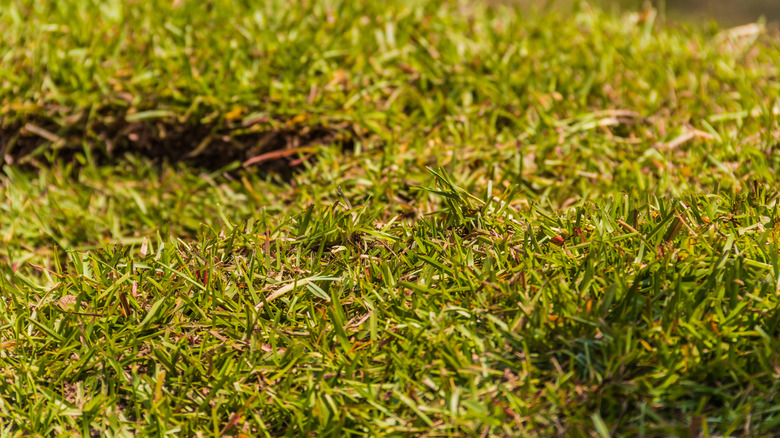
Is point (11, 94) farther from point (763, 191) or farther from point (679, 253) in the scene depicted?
point (763, 191)

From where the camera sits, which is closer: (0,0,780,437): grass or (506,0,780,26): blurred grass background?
(0,0,780,437): grass

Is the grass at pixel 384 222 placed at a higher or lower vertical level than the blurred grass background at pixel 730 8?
higher

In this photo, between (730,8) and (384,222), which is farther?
(730,8)

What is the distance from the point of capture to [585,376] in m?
1.57

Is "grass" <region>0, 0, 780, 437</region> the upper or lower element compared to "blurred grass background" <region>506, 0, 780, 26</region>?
upper

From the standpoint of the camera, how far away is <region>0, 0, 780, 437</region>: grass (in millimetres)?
1599

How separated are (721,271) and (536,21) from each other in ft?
7.83

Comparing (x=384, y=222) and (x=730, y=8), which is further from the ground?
(x=384, y=222)

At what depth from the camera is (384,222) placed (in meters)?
2.35

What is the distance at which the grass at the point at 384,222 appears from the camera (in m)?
1.60

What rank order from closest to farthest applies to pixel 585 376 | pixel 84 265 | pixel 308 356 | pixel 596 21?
1. pixel 585 376
2. pixel 308 356
3. pixel 84 265
4. pixel 596 21

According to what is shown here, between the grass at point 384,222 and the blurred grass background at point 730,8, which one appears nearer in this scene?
the grass at point 384,222

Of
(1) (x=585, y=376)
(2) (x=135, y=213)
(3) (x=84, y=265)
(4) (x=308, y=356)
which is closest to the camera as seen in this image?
(1) (x=585, y=376)

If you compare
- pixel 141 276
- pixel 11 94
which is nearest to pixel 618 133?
pixel 141 276
